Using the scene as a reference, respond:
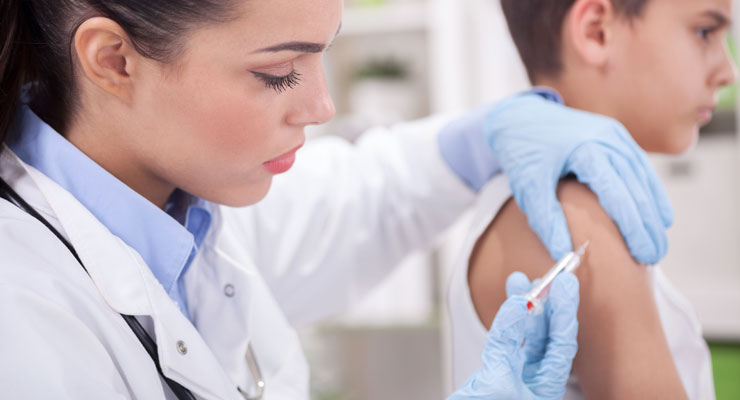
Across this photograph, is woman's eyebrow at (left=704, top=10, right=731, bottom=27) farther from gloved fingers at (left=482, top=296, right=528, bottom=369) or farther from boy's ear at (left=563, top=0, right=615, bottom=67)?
gloved fingers at (left=482, top=296, right=528, bottom=369)

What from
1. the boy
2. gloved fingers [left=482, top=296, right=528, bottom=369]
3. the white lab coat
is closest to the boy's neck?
the boy

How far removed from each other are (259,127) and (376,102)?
1.25 metres

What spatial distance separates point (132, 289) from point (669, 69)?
729mm

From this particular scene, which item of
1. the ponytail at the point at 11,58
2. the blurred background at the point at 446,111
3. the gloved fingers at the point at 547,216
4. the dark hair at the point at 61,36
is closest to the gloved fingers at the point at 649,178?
the gloved fingers at the point at 547,216

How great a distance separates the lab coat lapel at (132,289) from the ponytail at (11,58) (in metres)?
0.07

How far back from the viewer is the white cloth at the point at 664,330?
33.0 inches

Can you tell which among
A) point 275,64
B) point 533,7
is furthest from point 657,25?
point 275,64

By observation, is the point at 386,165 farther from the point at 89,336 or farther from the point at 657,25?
the point at 89,336

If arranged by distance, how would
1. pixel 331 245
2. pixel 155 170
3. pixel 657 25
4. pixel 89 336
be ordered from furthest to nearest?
1. pixel 331 245
2. pixel 657 25
3. pixel 155 170
4. pixel 89 336

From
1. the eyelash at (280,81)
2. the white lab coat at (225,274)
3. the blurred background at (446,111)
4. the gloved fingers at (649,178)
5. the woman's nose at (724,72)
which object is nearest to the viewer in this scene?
the white lab coat at (225,274)

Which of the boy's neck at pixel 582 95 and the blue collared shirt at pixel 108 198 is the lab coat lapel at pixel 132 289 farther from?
the boy's neck at pixel 582 95

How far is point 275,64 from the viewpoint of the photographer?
694 mm

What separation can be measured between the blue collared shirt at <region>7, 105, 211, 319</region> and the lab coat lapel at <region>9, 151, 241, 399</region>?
24mm

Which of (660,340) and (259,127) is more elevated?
(259,127)
